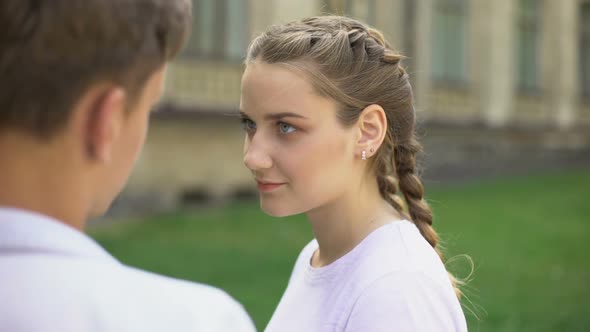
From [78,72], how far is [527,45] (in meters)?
23.5

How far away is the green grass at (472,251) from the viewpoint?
24.0ft

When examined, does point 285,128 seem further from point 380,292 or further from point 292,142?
point 380,292

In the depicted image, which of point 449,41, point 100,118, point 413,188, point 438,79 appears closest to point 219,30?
point 438,79

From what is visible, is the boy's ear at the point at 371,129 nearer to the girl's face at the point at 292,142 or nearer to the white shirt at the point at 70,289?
the girl's face at the point at 292,142

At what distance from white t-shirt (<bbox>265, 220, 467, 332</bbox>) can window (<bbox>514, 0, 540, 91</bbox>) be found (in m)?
21.4

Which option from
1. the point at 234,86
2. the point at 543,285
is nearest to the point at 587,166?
the point at 234,86

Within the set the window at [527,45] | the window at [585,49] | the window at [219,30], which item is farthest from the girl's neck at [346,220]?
the window at [585,49]

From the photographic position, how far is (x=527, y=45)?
2333 centimetres

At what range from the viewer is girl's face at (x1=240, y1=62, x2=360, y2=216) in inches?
85.1

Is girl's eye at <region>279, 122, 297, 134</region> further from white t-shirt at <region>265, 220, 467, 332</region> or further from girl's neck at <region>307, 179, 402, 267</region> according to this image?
white t-shirt at <region>265, 220, 467, 332</region>

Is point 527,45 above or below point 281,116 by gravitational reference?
below

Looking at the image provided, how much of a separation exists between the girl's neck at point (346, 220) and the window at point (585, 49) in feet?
79.1

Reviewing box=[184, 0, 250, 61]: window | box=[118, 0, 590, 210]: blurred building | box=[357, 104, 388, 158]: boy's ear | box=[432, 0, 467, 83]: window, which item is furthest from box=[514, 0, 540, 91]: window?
box=[357, 104, 388, 158]: boy's ear

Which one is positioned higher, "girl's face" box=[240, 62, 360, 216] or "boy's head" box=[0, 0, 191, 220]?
"boy's head" box=[0, 0, 191, 220]
